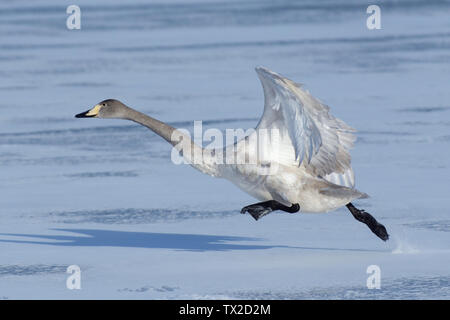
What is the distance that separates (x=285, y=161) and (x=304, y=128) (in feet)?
1.45

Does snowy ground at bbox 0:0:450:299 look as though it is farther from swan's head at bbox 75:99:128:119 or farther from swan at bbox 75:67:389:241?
swan's head at bbox 75:99:128:119

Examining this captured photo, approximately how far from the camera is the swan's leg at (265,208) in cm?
650

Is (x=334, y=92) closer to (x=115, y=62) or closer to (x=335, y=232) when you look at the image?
(x=115, y=62)

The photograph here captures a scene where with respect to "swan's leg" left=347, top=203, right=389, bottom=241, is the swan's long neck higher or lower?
higher

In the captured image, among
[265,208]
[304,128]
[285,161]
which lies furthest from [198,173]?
[304,128]

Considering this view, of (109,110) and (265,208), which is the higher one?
(109,110)

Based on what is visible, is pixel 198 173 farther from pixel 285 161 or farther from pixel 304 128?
pixel 304 128

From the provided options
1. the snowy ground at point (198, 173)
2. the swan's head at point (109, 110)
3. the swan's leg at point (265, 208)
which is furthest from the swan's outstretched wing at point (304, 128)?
the swan's head at point (109, 110)

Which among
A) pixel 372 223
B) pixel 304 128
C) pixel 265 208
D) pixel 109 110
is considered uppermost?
pixel 109 110

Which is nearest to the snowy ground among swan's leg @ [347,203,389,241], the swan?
swan's leg @ [347,203,389,241]

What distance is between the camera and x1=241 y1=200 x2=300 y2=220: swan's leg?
256 inches

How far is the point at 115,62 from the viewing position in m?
14.0

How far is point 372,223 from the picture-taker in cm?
645
